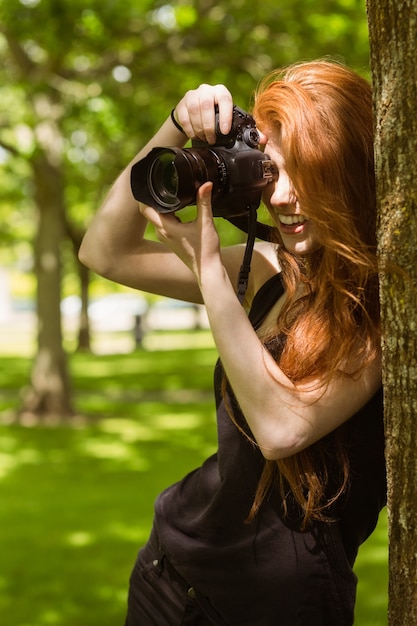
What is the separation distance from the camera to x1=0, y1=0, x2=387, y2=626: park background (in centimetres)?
548

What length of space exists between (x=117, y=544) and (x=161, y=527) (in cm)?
417

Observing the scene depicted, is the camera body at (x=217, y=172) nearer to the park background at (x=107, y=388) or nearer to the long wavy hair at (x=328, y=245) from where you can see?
the long wavy hair at (x=328, y=245)

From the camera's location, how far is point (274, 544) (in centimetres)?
186

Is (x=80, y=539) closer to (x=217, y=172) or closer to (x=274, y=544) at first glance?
(x=274, y=544)

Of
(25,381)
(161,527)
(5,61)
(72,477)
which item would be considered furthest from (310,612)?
(25,381)

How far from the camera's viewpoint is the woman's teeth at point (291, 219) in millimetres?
1844

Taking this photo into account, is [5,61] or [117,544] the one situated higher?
[5,61]

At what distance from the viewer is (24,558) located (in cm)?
572

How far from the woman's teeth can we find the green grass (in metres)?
3.30

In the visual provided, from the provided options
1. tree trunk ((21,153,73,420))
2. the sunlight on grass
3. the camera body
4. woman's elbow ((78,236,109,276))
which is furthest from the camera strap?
tree trunk ((21,153,73,420))

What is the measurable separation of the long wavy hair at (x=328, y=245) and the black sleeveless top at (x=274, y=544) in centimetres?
5

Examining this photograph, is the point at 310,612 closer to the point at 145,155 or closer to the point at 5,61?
the point at 145,155

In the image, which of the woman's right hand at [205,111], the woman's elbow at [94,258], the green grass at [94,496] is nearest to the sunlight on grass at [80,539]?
the green grass at [94,496]

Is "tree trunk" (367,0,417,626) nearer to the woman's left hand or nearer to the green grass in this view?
the woman's left hand
